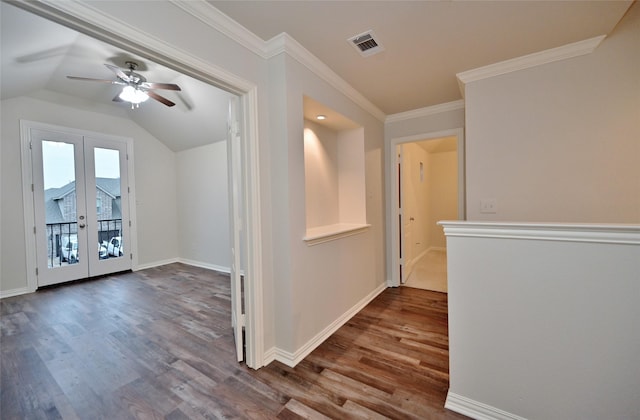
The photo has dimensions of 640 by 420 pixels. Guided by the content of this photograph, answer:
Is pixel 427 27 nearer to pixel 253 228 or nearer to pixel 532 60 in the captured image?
pixel 532 60

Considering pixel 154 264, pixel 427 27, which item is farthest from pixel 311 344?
pixel 154 264

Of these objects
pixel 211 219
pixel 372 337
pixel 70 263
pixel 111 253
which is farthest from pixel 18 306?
pixel 372 337

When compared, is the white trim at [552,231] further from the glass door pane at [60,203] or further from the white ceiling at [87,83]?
the glass door pane at [60,203]

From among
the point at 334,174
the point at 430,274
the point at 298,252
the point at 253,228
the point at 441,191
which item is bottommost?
the point at 430,274

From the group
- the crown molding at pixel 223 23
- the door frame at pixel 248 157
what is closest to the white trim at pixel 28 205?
the door frame at pixel 248 157

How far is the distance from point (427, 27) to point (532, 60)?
46.7 inches

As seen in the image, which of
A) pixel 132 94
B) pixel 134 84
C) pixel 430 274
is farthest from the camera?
pixel 430 274

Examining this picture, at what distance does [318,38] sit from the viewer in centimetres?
191

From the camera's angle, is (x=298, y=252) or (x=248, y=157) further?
(x=298, y=252)

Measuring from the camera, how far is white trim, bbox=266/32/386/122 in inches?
74.7

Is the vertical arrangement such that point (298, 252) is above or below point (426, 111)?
below

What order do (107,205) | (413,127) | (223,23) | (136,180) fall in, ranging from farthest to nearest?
(136,180) < (107,205) < (413,127) < (223,23)

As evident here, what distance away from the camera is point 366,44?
2.01 meters

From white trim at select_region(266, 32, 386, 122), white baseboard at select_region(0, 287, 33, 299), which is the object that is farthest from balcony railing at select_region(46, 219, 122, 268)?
white trim at select_region(266, 32, 386, 122)
